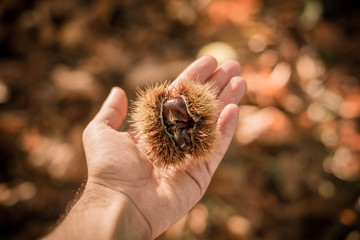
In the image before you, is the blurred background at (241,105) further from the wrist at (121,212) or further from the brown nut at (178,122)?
the brown nut at (178,122)

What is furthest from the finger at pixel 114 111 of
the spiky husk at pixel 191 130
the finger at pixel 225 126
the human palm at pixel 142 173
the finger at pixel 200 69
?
the finger at pixel 225 126

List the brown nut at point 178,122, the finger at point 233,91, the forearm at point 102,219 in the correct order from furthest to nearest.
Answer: the finger at point 233,91 < the brown nut at point 178,122 < the forearm at point 102,219

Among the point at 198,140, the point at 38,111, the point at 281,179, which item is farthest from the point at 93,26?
the point at 281,179

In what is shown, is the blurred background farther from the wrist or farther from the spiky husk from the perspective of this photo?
the spiky husk

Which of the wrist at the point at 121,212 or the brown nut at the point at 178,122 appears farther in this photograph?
the brown nut at the point at 178,122

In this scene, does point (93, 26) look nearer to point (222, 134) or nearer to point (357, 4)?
point (222, 134)

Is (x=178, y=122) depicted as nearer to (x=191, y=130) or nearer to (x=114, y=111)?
(x=191, y=130)

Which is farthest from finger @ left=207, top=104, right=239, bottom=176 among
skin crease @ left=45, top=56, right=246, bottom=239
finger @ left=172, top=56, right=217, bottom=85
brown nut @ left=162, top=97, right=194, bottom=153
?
finger @ left=172, top=56, right=217, bottom=85
